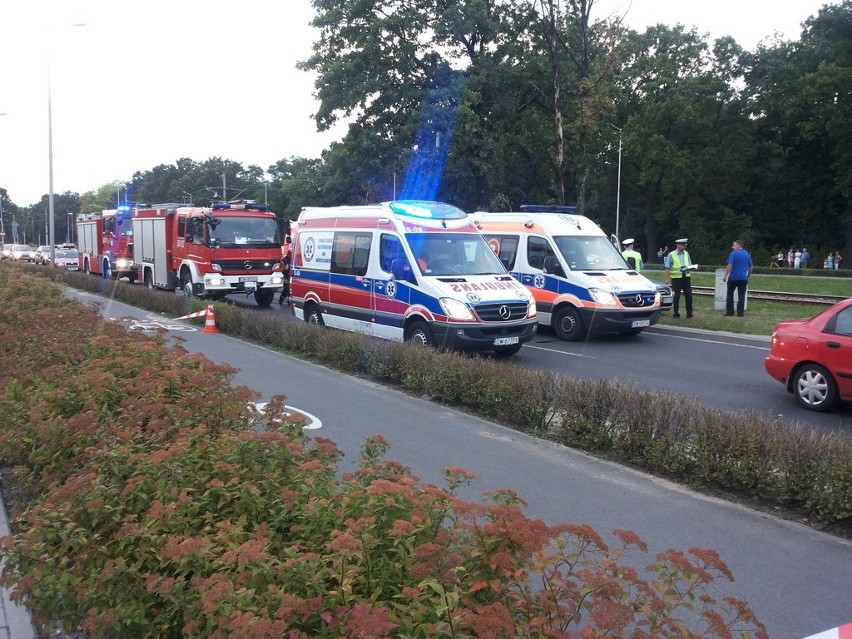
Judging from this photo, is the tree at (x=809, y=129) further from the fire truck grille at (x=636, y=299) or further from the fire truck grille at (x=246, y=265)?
the fire truck grille at (x=246, y=265)

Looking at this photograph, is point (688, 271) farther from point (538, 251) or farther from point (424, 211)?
point (424, 211)

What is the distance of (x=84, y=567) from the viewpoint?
3350mm

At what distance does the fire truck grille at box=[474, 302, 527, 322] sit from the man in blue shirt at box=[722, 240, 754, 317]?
24.7 ft

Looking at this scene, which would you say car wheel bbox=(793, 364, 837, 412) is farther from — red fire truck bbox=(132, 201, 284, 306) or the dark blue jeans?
red fire truck bbox=(132, 201, 284, 306)

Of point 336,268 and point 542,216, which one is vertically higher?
point 542,216

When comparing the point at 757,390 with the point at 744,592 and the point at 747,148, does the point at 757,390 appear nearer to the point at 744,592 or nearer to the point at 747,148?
the point at 744,592

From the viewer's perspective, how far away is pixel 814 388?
954 centimetres

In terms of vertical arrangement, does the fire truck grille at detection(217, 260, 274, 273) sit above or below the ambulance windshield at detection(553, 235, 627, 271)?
below

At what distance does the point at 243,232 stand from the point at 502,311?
11862mm

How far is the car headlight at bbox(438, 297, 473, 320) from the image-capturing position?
12.2 m

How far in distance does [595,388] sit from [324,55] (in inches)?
1160

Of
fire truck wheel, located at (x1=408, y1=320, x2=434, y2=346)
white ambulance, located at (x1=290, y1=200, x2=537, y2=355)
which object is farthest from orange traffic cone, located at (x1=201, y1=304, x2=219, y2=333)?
fire truck wheel, located at (x1=408, y1=320, x2=434, y2=346)

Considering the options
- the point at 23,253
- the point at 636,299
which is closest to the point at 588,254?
the point at 636,299

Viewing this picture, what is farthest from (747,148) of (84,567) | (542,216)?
(84,567)
